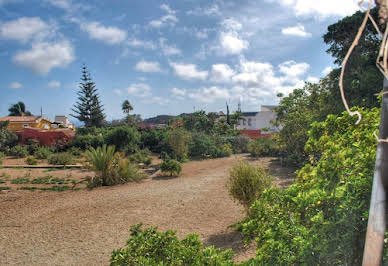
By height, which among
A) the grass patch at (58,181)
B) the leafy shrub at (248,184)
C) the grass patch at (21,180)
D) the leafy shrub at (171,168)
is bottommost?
the grass patch at (58,181)

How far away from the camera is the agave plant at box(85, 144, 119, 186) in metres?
7.89

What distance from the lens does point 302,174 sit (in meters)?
1.80

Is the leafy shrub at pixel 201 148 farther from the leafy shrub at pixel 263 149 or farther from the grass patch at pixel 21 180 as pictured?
the grass patch at pixel 21 180

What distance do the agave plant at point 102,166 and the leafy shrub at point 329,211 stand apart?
6951 mm

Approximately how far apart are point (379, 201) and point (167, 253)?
1.48 metres

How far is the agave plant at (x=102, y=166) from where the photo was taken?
25.9ft

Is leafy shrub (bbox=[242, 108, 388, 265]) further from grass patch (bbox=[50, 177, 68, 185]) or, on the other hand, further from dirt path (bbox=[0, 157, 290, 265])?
grass patch (bbox=[50, 177, 68, 185])

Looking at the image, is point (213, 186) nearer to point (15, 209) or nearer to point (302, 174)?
point (15, 209)

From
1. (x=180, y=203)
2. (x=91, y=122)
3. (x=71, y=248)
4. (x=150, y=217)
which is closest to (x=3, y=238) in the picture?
(x=71, y=248)

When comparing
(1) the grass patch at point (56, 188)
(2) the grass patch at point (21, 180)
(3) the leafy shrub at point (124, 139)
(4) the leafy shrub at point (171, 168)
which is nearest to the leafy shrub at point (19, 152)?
(3) the leafy shrub at point (124, 139)

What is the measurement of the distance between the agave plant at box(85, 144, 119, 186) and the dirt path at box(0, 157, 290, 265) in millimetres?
514

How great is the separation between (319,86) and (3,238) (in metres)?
10.1

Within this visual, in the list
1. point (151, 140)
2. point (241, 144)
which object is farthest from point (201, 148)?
point (151, 140)

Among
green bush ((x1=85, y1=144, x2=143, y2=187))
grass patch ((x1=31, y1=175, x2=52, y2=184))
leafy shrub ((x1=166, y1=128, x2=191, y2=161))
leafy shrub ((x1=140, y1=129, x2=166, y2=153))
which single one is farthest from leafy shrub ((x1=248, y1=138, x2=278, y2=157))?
grass patch ((x1=31, y1=175, x2=52, y2=184))
